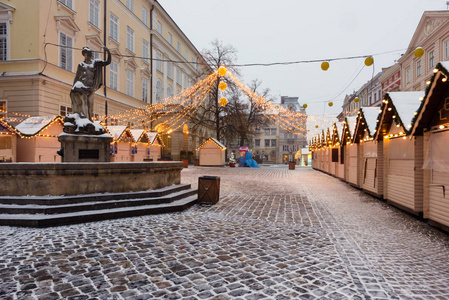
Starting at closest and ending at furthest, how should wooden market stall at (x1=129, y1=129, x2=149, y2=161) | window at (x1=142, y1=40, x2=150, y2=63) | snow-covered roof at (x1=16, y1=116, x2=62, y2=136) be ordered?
snow-covered roof at (x1=16, y1=116, x2=62, y2=136), wooden market stall at (x1=129, y1=129, x2=149, y2=161), window at (x1=142, y1=40, x2=150, y2=63)

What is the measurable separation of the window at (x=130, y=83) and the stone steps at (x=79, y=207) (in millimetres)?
25473

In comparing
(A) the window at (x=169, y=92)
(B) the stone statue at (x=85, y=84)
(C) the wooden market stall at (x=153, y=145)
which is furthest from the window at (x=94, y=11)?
(B) the stone statue at (x=85, y=84)

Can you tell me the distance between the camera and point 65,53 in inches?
841

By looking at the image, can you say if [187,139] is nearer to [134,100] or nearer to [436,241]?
[134,100]

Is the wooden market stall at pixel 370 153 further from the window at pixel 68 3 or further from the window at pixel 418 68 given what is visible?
the window at pixel 418 68

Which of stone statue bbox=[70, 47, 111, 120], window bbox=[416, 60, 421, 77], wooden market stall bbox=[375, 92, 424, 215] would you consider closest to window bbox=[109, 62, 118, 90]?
stone statue bbox=[70, 47, 111, 120]

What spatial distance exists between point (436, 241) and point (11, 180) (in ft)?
32.0

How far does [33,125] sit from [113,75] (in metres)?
13.1

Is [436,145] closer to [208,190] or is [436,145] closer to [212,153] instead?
[208,190]

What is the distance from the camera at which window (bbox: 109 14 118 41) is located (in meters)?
27.9

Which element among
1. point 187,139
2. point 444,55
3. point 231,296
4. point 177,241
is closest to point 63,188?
point 177,241

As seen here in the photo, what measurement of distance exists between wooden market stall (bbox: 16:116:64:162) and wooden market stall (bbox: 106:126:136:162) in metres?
4.38

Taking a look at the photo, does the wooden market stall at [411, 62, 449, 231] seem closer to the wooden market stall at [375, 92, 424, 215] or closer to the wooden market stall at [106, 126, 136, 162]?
the wooden market stall at [375, 92, 424, 215]

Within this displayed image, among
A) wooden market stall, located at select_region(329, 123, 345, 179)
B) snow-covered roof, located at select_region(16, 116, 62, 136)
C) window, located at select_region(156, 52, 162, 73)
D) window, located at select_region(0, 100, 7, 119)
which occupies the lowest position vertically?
wooden market stall, located at select_region(329, 123, 345, 179)
